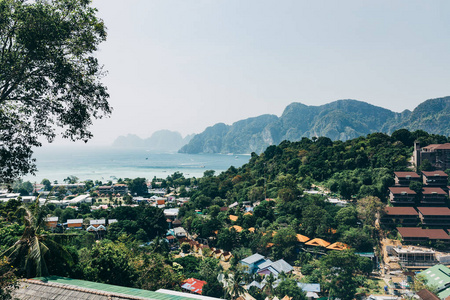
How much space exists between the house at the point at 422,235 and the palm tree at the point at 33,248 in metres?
27.7

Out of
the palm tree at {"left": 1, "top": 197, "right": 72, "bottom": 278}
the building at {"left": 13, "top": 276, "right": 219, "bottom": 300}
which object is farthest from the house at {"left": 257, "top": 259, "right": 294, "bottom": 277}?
the building at {"left": 13, "top": 276, "right": 219, "bottom": 300}

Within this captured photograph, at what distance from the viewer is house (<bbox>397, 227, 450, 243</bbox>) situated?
2645cm

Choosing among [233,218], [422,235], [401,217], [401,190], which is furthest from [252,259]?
[401,190]

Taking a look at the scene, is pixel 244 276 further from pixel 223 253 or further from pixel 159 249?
pixel 159 249

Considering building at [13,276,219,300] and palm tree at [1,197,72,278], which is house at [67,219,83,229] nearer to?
palm tree at [1,197,72,278]

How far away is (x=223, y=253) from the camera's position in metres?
27.7

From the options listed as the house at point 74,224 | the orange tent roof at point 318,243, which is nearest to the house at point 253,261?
the orange tent roof at point 318,243

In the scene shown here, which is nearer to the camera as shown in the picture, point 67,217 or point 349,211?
point 349,211

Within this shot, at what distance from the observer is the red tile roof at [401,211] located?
29.0 metres

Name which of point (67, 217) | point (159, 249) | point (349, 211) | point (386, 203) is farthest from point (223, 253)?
point (67, 217)

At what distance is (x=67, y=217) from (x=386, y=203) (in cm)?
3624

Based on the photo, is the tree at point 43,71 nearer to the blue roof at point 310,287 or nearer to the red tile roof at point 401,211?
the blue roof at point 310,287

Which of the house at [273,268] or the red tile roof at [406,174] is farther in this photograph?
the red tile roof at [406,174]

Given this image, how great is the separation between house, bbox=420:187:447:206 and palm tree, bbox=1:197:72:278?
3340 cm
